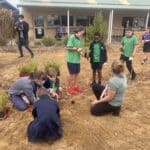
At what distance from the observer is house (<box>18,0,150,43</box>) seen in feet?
57.4

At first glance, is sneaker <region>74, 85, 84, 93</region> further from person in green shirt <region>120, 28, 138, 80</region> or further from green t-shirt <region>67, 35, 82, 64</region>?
person in green shirt <region>120, 28, 138, 80</region>

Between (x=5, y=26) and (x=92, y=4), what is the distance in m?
6.31

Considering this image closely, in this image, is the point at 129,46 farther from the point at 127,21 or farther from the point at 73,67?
the point at 127,21

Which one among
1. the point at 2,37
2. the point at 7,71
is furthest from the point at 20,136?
the point at 2,37

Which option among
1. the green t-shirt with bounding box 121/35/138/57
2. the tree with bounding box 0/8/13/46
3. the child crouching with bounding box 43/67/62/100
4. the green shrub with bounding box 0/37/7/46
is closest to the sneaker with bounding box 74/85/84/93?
the child crouching with bounding box 43/67/62/100

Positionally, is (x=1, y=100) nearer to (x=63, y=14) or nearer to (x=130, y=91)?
(x=130, y=91)

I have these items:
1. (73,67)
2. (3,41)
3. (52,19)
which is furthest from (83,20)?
(73,67)

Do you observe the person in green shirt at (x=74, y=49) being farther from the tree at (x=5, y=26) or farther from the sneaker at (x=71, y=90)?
the tree at (x=5, y=26)

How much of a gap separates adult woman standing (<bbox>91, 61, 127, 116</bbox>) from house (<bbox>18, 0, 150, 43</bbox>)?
40.3 ft

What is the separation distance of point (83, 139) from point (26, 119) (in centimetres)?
132

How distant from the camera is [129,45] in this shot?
7.21 m

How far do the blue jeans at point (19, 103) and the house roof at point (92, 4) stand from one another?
40.4 feet

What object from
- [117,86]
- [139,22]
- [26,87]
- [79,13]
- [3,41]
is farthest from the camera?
[139,22]

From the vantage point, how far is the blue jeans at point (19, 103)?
5.60 metres
